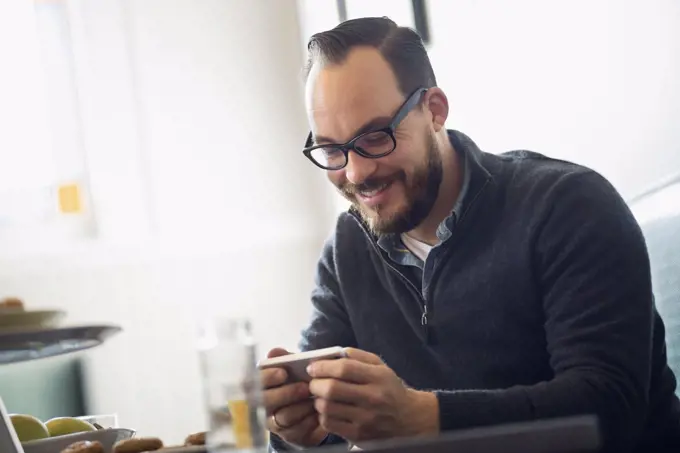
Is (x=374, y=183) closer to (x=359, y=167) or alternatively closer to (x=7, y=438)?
(x=359, y=167)

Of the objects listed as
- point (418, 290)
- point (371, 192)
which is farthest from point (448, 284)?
point (371, 192)

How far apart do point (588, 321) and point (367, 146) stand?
0.43 m

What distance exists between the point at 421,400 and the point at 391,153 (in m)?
0.48

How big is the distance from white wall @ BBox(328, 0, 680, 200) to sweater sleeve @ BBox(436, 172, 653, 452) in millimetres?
138

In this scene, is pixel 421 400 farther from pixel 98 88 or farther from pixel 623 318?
pixel 98 88

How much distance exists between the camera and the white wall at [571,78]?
1.29 metres

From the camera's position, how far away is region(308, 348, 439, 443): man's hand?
1.00 meters

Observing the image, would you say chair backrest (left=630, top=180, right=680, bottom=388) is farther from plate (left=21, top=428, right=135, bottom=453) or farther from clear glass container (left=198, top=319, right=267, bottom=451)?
plate (left=21, top=428, right=135, bottom=453)

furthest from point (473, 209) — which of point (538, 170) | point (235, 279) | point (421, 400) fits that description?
point (235, 279)

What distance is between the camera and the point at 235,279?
9.77ft

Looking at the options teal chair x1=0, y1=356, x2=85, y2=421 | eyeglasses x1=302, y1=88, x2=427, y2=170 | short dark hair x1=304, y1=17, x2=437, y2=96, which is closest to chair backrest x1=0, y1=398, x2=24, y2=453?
eyeglasses x1=302, y1=88, x2=427, y2=170

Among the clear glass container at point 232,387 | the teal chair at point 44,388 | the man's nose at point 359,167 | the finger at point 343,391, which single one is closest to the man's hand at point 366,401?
the finger at point 343,391

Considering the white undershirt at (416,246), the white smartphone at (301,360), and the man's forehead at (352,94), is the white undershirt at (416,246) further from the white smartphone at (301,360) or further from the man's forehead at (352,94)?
the white smartphone at (301,360)

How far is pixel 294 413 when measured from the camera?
1123 mm
